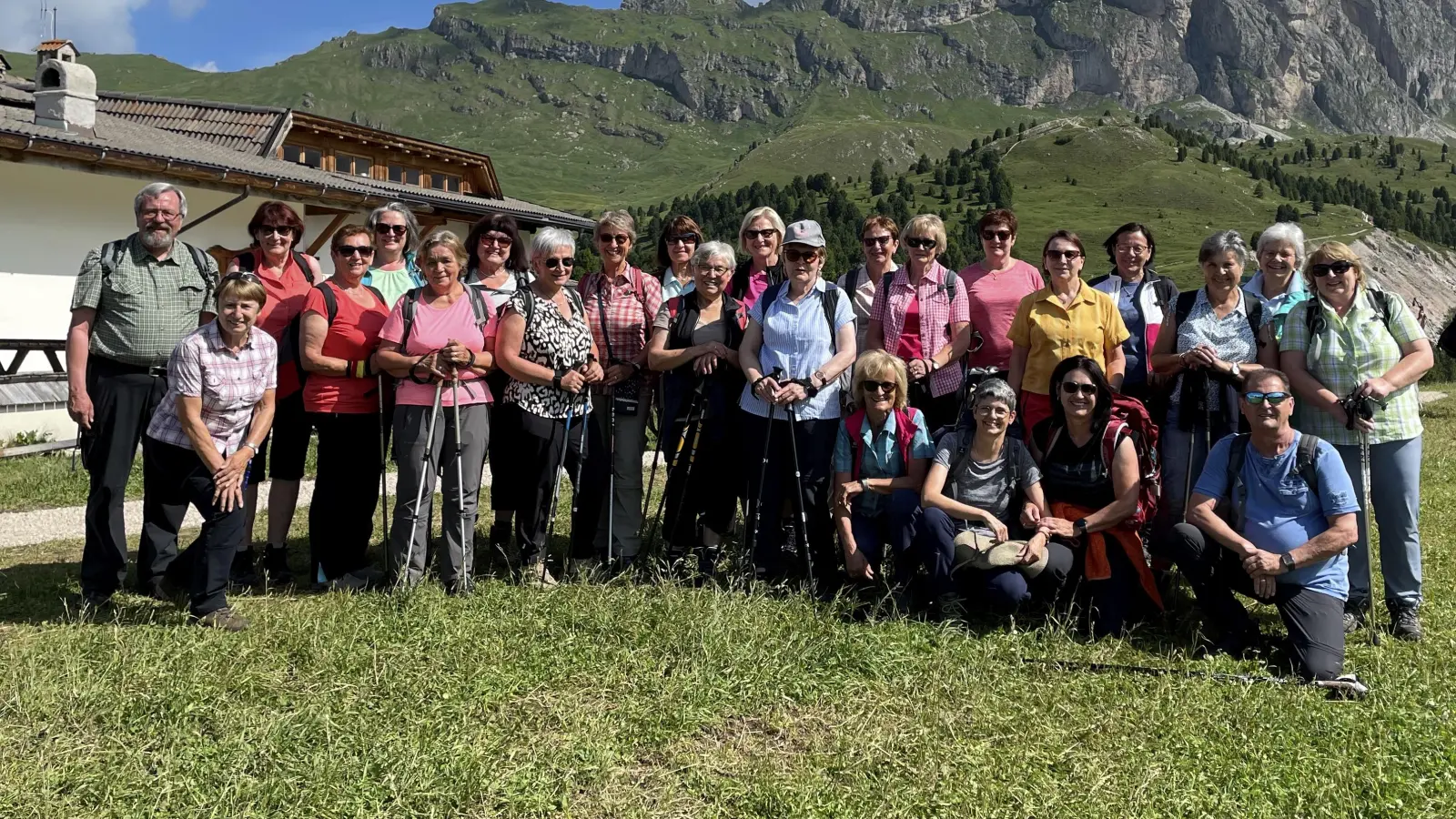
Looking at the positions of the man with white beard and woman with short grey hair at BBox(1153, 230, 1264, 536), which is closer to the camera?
the man with white beard

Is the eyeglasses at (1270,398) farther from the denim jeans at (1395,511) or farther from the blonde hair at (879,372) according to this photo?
the blonde hair at (879,372)

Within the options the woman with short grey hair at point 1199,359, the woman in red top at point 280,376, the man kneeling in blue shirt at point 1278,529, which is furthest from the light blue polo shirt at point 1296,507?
the woman in red top at point 280,376

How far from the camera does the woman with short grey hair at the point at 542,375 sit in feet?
21.3

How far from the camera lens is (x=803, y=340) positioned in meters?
6.45

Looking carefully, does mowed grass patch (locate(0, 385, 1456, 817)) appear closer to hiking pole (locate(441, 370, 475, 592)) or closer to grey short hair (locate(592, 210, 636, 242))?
hiking pole (locate(441, 370, 475, 592))

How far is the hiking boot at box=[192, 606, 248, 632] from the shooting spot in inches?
225

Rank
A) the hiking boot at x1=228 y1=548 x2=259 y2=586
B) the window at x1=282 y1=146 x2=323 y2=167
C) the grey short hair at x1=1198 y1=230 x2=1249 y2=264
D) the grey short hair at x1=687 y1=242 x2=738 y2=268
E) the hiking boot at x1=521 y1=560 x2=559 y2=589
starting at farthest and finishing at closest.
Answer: the window at x1=282 y1=146 x2=323 y2=167 < the hiking boot at x1=228 y1=548 x2=259 y2=586 < the grey short hair at x1=687 y1=242 x2=738 y2=268 < the hiking boot at x1=521 y1=560 x2=559 y2=589 < the grey short hair at x1=1198 y1=230 x2=1249 y2=264

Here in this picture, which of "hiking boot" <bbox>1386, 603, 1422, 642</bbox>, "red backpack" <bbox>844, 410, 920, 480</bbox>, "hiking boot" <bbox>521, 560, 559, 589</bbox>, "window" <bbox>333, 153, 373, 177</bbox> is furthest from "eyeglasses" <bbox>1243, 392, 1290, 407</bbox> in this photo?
"window" <bbox>333, 153, 373, 177</bbox>

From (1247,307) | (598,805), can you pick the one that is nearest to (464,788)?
(598,805)

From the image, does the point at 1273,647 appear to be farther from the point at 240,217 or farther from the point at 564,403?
the point at 240,217

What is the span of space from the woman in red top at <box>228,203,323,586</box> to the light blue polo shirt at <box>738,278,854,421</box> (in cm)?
297

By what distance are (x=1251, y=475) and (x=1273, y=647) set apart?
3.16 feet

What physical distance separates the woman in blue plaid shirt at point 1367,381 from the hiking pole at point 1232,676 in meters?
1.14

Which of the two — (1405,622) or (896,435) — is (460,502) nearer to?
(896,435)
